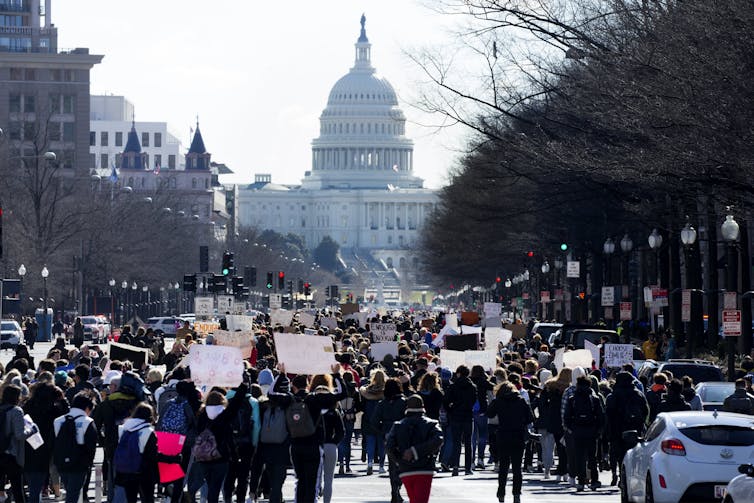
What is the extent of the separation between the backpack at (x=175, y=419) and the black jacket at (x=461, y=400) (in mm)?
8669

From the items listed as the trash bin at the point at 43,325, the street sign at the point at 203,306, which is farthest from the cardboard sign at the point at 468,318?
the trash bin at the point at 43,325

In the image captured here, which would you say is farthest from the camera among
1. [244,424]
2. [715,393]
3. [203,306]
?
[203,306]

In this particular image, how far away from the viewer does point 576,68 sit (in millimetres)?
41625

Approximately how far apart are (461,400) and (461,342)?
1094cm

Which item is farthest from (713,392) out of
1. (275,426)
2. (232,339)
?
(275,426)

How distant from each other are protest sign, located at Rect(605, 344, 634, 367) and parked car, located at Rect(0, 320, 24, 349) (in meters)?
38.1

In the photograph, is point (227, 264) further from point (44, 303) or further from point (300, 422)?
point (300, 422)

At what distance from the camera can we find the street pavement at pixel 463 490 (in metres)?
26.0

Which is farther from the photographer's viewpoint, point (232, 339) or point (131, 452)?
point (232, 339)

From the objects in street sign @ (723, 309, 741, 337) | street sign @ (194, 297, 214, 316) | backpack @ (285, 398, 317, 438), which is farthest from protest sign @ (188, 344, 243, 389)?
street sign @ (194, 297, 214, 316)

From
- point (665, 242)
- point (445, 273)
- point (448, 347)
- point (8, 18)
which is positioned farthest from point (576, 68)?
point (8, 18)

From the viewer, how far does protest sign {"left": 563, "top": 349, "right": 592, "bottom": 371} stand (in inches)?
1291

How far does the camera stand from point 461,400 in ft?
96.7

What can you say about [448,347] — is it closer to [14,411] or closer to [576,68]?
[576,68]
